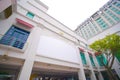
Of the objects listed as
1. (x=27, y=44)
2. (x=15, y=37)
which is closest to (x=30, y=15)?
(x=15, y=37)

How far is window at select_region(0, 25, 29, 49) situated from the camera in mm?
4036

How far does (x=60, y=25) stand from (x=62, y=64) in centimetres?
472

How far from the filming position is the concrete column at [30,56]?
377 cm

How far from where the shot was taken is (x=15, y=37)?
4633mm

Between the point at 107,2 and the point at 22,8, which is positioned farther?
the point at 107,2

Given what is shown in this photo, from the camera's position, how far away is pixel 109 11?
17.3 m

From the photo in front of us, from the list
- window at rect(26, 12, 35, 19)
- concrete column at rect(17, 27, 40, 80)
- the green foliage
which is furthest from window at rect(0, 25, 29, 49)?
the green foliage

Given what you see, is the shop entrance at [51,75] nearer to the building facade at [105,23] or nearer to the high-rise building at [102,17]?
the building facade at [105,23]

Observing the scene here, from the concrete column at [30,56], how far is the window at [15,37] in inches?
17.7

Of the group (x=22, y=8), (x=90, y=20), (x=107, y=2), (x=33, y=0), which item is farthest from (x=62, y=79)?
(x=107, y=2)

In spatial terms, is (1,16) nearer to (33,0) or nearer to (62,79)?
(33,0)

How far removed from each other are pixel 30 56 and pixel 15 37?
5.24 ft

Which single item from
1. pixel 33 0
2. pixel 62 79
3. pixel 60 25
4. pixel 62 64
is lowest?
pixel 62 79

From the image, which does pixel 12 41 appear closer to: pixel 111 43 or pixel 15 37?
pixel 15 37
